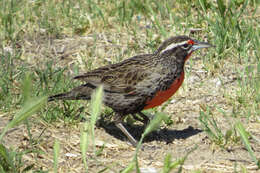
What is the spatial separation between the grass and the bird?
392mm

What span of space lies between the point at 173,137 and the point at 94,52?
2447 millimetres

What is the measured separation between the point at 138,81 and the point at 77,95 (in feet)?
2.42

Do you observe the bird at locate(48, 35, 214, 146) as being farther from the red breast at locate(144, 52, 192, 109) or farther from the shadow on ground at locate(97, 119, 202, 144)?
the shadow on ground at locate(97, 119, 202, 144)

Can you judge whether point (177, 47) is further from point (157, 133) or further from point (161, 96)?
point (157, 133)

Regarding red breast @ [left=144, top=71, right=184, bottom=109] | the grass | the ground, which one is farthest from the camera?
the grass

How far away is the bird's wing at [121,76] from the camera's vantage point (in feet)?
19.1

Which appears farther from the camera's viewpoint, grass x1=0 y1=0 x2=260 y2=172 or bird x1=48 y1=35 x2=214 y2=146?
grass x1=0 y1=0 x2=260 y2=172

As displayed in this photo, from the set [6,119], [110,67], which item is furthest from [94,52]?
[6,119]

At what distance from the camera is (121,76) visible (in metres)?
5.93

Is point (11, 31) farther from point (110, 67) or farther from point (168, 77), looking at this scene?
point (168, 77)

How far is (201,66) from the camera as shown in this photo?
7.50 m

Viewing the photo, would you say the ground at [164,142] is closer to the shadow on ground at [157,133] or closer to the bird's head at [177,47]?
the shadow on ground at [157,133]

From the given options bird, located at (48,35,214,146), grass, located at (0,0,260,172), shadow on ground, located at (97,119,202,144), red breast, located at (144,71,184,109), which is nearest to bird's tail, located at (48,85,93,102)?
bird, located at (48,35,214,146)

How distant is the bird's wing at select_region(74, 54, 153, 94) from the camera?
5816 mm
